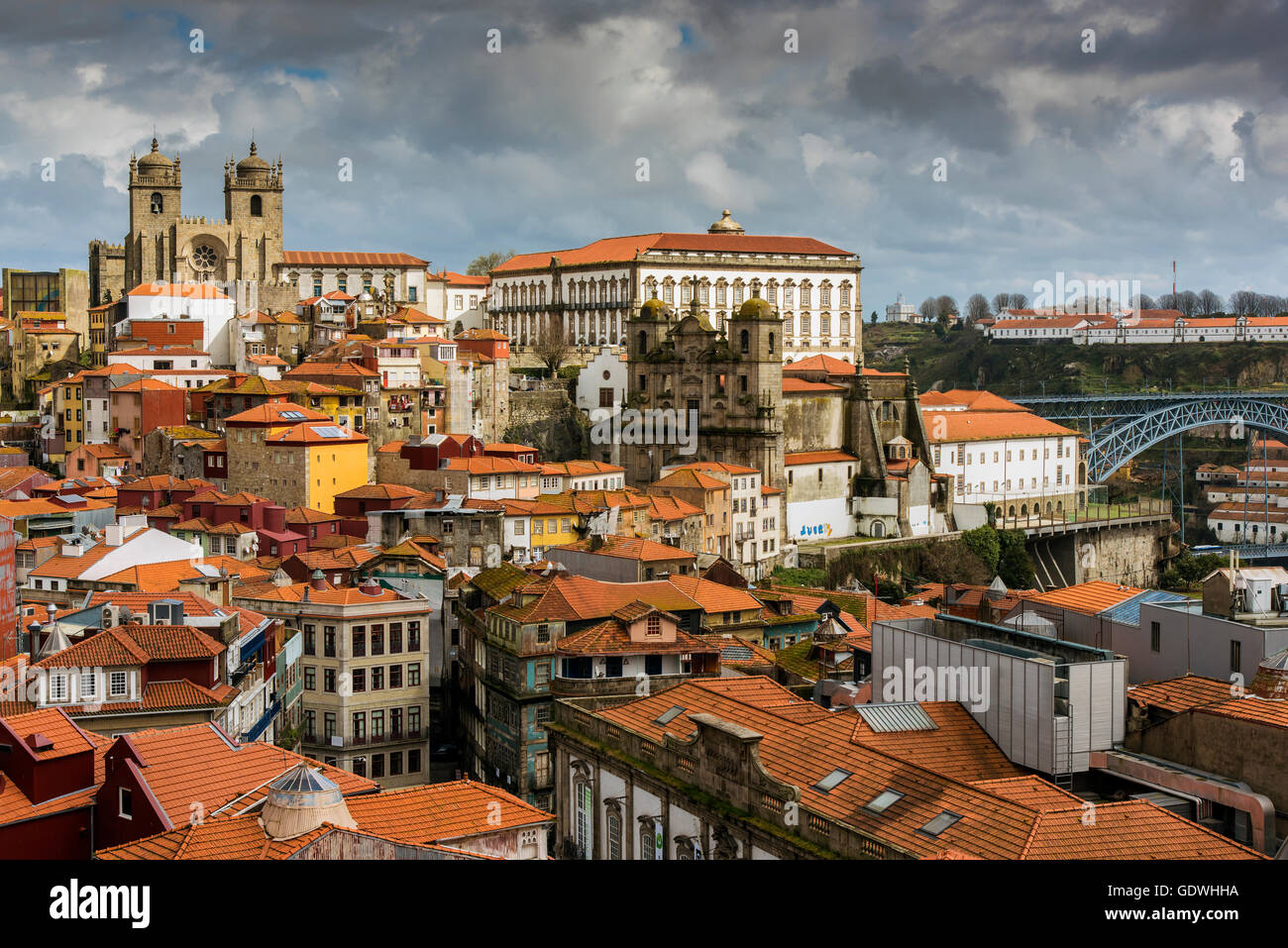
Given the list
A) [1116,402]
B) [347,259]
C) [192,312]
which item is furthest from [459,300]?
[1116,402]

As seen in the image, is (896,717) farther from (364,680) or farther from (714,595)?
(714,595)

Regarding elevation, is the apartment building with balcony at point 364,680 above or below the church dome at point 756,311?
below

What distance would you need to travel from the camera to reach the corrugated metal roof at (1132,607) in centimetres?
1817

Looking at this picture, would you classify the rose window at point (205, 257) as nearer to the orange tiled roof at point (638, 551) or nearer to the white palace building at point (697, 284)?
the white palace building at point (697, 284)

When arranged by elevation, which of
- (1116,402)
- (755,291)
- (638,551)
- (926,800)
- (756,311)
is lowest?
(926,800)

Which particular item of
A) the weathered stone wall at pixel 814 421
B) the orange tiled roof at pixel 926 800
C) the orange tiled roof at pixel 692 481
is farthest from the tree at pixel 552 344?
the orange tiled roof at pixel 926 800

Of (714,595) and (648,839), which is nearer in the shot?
(648,839)

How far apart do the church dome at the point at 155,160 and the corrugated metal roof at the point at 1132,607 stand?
61741 millimetres

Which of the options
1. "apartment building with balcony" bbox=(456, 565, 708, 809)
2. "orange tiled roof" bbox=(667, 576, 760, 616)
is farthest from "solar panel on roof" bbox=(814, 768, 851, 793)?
"orange tiled roof" bbox=(667, 576, 760, 616)

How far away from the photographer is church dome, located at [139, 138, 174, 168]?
236ft

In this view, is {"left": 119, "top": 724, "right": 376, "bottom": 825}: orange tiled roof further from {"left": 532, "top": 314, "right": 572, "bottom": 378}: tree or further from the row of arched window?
the row of arched window

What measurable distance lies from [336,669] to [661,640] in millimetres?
7475

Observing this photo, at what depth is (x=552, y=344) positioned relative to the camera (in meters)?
73.4

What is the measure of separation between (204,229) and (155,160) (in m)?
4.26
